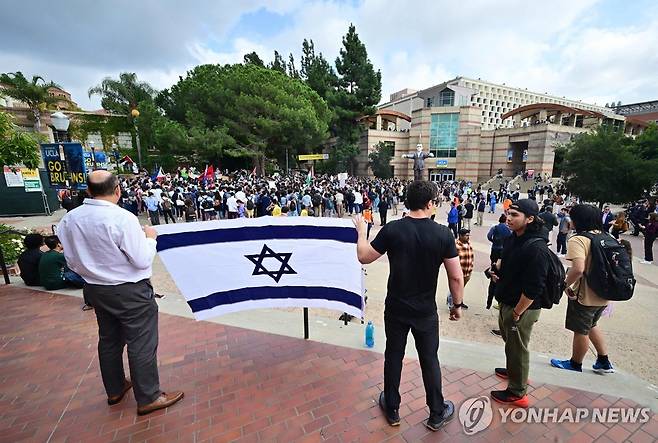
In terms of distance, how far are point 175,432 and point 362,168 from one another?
41.8 metres

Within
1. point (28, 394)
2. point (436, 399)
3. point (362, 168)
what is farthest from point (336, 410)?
point (362, 168)

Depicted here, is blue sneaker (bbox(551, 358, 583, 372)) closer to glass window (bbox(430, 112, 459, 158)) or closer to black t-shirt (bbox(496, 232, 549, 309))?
black t-shirt (bbox(496, 232, 549, 309))

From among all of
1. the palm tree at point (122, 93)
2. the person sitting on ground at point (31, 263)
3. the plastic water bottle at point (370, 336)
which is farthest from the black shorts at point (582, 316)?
the palm tree at point (122, 93)

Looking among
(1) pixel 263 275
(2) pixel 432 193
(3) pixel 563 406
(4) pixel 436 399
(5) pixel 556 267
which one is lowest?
(3) pixel 563 406

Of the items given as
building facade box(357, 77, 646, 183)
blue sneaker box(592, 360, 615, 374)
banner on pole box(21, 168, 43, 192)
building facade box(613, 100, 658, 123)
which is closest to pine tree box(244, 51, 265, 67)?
building facade box(357, 77, 646, 183)

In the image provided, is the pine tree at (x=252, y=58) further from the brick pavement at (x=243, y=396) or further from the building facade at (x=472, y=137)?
the brick pavement at (x=243, y=396)

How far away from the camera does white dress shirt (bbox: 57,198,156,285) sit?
196cm

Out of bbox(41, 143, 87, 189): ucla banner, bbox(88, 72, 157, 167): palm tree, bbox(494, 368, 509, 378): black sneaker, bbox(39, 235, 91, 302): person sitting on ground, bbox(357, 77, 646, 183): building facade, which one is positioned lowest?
bbox(494, 368, 509, 378): black sneaker

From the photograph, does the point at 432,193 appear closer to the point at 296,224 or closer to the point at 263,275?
the point at 296,224

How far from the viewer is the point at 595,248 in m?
2.67

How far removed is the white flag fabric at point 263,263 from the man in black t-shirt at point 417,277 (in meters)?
0.70

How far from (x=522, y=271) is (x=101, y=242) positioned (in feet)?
10.1

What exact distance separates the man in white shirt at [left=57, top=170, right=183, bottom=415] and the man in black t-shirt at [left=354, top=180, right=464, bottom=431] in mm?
1612

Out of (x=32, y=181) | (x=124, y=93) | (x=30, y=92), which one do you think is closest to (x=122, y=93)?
(x=124, y=93)
